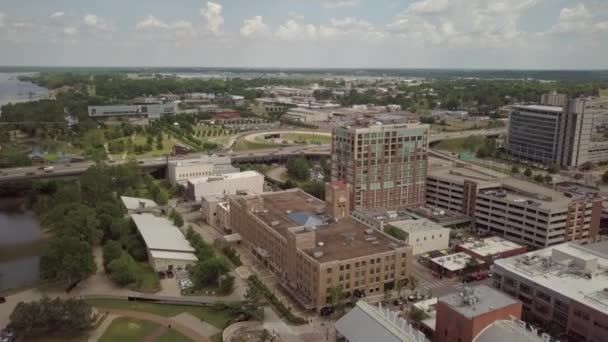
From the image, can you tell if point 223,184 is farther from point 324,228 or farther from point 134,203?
point 324,228

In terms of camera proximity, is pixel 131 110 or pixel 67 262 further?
pixel 131 110

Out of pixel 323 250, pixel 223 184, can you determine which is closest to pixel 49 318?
pixel 323 250

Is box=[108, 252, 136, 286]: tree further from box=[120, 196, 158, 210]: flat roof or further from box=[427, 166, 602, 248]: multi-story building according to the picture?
box=[427, 166, 602, 248]: multi-story building

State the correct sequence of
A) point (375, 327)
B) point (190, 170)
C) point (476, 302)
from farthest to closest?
point (190, 170), point (375, 327), point (476, 302)

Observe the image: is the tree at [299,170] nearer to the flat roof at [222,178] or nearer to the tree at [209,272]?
the flat roof at [222,178]

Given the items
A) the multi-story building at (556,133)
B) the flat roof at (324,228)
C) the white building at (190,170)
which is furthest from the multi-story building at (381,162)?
the multi-story building at (556,133)
